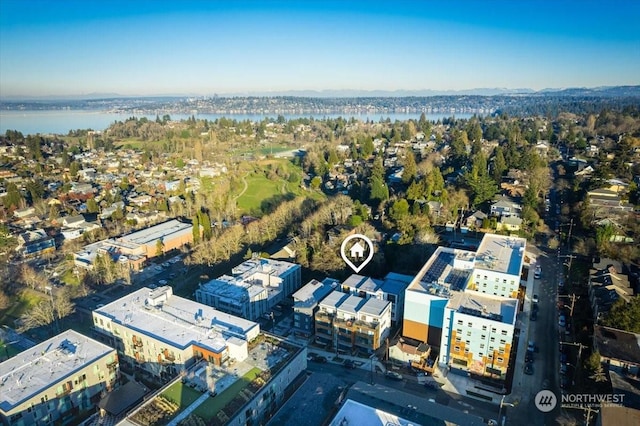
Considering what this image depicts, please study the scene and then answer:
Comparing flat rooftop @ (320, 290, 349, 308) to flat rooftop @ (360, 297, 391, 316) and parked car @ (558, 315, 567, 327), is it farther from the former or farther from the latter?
parked car @ (558, 315, 567, 327)

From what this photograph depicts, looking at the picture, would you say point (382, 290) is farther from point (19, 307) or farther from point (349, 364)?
point (19, 307)

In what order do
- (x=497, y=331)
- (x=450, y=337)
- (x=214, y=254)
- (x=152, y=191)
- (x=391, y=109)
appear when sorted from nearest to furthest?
1. (x=497, y=331)
2. (x=450, y=337)
3. (x=214, y=254)
4. (x=152, y=191)
5. (x=391, y=109)

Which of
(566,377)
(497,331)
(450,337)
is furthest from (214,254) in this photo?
(566,377)

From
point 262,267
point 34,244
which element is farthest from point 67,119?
point 262,267

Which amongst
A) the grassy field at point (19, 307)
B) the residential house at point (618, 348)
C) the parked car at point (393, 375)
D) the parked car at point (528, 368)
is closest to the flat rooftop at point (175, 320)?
the parked car at point (393, 375)

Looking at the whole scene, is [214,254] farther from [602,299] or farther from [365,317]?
[602,299]

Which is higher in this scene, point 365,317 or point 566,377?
point 365,317

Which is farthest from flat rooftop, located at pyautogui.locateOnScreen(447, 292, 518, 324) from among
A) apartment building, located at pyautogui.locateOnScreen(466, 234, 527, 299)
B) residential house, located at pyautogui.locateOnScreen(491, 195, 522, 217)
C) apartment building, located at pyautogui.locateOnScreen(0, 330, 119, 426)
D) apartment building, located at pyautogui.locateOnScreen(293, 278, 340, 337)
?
residential house, located at pyautogui.locateOnScreen(491, 195, 522, 217)

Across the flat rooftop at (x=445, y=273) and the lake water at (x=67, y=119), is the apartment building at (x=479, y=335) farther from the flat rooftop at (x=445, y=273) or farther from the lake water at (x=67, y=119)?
the lake water at (x=67, y=119)
